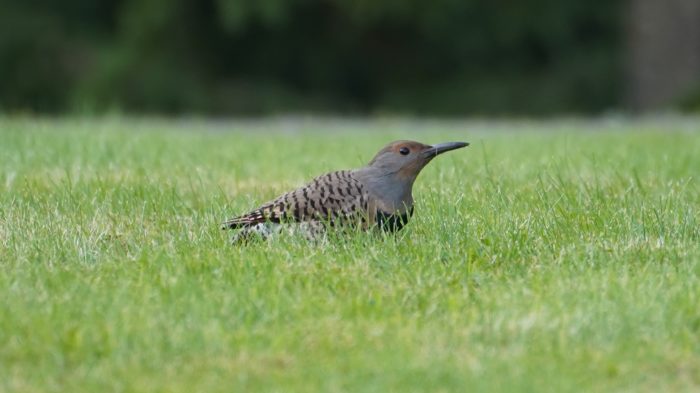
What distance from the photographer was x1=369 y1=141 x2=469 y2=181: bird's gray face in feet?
21.9

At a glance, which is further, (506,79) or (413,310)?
(506,79)

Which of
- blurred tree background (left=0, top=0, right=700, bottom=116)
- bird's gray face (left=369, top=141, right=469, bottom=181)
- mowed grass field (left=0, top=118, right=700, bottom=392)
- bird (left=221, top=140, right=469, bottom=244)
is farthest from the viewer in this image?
blurred tree background (left=0, top=0, right=700, bottom=116)

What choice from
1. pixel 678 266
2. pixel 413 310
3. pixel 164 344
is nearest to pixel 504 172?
pixel 678 266

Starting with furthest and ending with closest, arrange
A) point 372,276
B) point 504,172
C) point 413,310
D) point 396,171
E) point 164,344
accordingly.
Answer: point 504,172, point 396,171, point 372,276, point 413,310, point 164,344

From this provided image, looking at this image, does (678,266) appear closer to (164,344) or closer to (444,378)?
(444,378)

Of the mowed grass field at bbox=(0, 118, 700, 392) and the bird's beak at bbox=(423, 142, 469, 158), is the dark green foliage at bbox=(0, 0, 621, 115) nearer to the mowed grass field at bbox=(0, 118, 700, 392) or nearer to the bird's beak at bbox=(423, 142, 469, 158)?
the mowed grass field at bbox=(0, 118, 700, 392)

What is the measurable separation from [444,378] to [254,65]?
17.4m

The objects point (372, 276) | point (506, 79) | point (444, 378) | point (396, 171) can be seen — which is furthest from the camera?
point (506, 79)

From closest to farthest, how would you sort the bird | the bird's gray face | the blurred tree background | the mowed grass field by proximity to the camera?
the mowed grass field < the bird < the bird's gray face < the blurred tree background

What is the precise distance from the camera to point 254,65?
21.6 metres

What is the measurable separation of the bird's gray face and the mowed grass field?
0.84ft

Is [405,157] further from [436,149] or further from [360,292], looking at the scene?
[360,292]

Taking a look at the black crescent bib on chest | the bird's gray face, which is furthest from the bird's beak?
the black crescent bib on chest

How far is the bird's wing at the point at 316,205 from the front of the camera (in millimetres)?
6410
